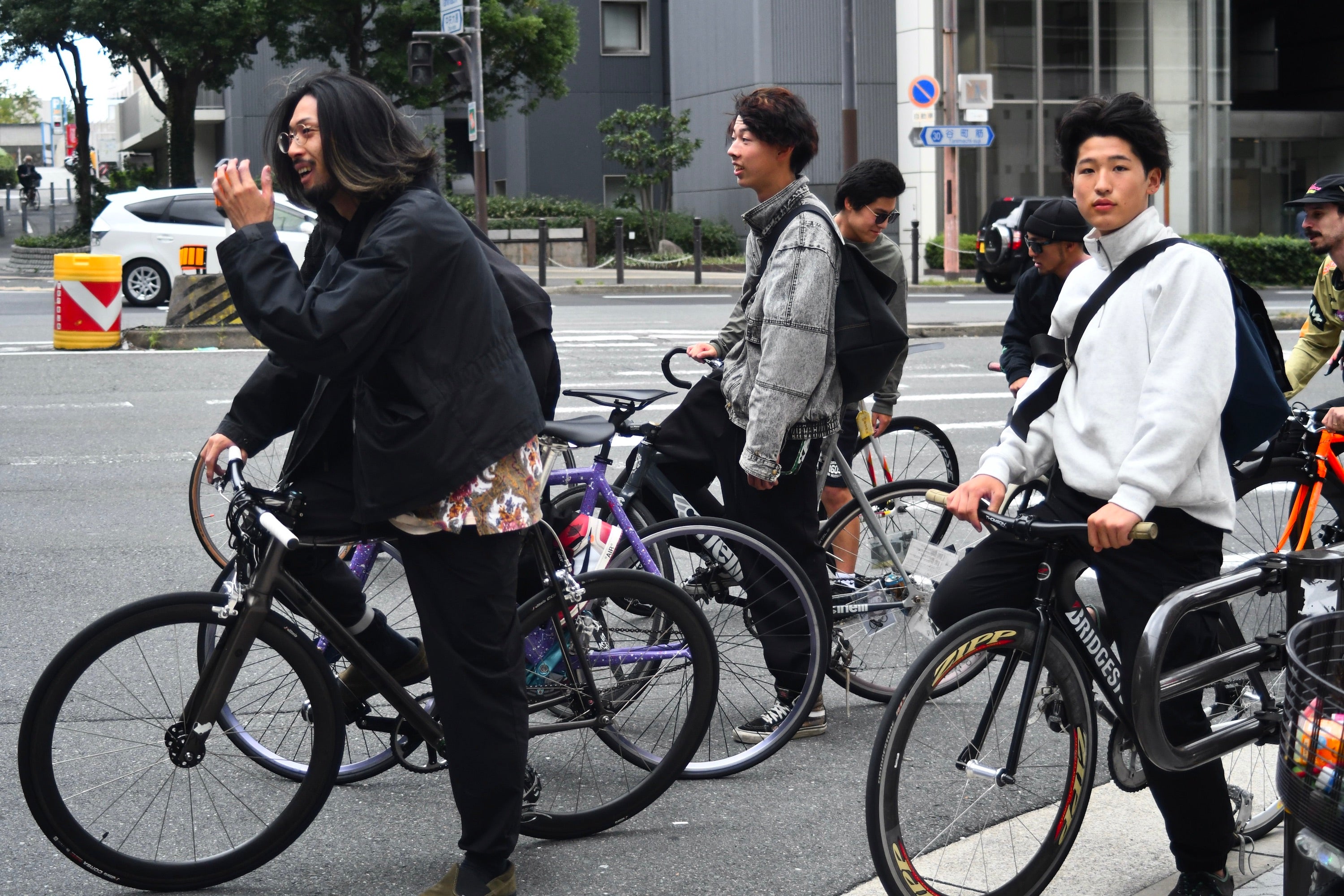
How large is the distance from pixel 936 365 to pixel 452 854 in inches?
450

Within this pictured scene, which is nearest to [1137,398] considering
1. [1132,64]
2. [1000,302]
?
[1000,302]

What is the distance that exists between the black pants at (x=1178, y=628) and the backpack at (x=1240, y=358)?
0.74 ft

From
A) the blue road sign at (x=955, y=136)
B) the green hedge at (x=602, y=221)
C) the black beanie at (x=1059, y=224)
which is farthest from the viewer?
the green hedge at (x=602, y=221)

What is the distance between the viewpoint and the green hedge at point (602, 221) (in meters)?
33.8

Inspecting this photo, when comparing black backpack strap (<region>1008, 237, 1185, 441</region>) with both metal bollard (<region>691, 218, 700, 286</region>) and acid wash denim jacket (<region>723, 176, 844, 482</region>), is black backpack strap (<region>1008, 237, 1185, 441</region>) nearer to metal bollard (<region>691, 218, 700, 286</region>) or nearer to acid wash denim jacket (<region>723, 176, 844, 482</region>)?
acid wash denim jacket (<region>723, 176, 844, 482</region>)

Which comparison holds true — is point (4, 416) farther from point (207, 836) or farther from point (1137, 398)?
point (1137, 398)

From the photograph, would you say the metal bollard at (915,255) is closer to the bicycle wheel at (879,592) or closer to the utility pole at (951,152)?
the utility pole at (951,152)

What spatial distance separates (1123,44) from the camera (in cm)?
3441

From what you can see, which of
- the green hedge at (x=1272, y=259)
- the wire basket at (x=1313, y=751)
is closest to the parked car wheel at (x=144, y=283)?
the green hedge at (x=1272, y=259)

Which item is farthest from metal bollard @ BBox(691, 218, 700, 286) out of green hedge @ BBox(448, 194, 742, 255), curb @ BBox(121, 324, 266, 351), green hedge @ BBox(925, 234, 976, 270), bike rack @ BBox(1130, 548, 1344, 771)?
bike rack @ BBox(1130, 548, 1344, 771)

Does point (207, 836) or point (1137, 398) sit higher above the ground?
point (1137, 398)

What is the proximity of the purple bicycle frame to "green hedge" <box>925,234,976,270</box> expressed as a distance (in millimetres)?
26140

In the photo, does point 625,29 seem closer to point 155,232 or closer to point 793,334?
point 155,232

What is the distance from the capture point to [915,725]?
2.95 m
